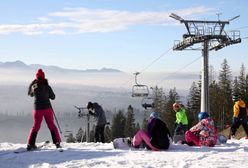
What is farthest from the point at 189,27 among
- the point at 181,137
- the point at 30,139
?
the point at 30,139

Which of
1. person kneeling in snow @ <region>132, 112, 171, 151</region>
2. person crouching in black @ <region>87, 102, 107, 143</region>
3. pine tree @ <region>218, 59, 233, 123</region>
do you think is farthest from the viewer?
pine tree @ <region>218, 59, 233, 123</region>

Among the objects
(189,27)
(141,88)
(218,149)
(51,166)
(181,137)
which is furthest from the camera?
(189,27)

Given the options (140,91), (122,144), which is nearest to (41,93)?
(122,144)

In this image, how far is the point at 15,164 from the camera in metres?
11.4

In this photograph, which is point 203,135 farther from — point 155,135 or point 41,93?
point 41,93

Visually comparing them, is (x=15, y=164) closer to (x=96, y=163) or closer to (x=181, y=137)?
(x=96, y=163)

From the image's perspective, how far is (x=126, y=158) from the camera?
1141cm

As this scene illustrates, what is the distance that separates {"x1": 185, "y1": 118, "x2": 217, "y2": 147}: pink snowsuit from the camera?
44.7 feet

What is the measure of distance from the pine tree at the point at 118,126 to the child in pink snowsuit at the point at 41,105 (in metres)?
75.6

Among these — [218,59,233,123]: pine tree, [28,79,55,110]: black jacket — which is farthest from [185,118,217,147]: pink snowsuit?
[218,59,233,123]: pine tree

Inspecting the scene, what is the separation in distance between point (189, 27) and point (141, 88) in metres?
8.58

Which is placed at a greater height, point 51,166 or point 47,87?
point 47,87

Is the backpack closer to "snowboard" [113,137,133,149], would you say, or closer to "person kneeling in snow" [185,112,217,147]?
"snowboard" [113,137,133,149]

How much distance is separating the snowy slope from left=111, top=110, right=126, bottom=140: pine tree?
76.1 m
